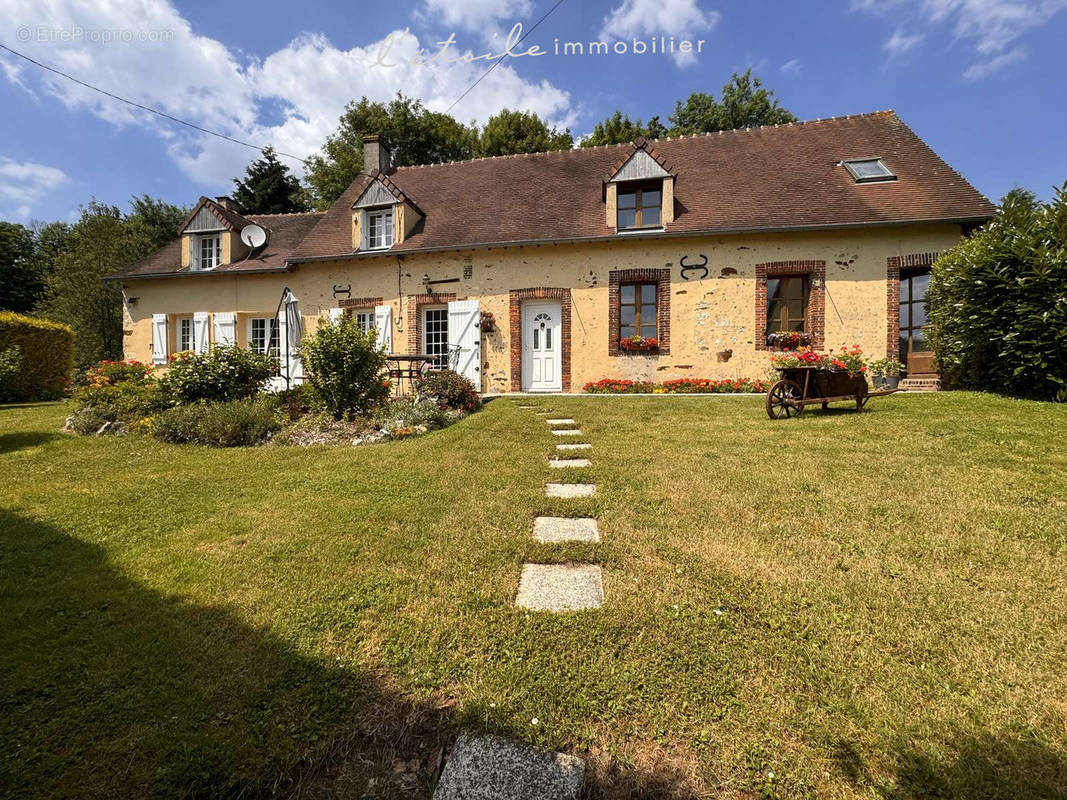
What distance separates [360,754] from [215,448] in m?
5.20

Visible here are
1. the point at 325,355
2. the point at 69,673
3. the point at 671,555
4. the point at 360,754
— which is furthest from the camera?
the point at 325,355

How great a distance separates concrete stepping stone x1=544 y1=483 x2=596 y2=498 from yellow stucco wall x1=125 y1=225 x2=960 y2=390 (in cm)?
667

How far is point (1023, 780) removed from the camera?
49.1 inches

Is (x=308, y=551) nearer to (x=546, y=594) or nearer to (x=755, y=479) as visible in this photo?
(x=546, y=594)

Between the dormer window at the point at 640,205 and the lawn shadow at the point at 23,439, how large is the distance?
1011 cm

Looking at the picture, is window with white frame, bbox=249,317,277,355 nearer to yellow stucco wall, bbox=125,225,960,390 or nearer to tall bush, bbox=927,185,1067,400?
yellow stucco wall, bbox=125,225,960,390

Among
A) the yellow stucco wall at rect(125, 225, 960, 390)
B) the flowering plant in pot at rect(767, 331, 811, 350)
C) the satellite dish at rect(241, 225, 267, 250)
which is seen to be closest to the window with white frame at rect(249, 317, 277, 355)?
the yellow stucco wall at rect(125, 225, 960, 390)

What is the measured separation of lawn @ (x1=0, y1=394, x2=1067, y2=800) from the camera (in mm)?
1345

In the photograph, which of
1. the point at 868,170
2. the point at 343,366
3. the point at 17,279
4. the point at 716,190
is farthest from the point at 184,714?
the point at 17,279

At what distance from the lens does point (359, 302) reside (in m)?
11.4

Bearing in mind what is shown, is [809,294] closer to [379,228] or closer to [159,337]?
[379,228]

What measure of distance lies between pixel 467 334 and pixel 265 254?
21.8ft

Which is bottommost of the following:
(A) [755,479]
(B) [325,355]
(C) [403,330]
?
(A) [755,479]

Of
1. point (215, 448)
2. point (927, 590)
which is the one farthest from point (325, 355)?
point (927, 590)
